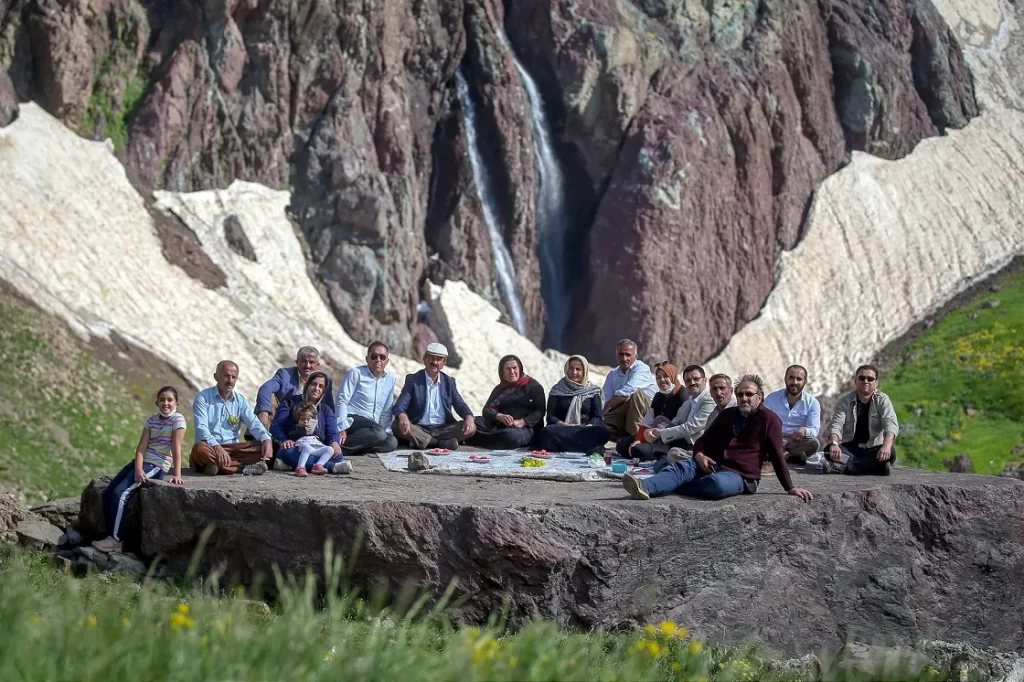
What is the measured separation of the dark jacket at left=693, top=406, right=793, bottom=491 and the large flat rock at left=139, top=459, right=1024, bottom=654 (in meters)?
0.27

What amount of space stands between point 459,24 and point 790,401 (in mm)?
25890

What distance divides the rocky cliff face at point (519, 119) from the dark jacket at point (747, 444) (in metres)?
21.7

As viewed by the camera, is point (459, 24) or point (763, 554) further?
point (459, 24)

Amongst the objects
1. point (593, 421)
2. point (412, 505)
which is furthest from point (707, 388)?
point (412, 505)

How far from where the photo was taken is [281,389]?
11711mm

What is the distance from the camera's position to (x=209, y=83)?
99.9 feet

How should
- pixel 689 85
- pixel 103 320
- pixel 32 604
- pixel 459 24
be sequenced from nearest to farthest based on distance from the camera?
pixel 32 604, pixel 103 320, pixel 459 24, pixel 689 85

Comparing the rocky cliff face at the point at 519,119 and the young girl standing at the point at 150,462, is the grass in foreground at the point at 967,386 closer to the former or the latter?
the rocky cliff face at the point at 519,119

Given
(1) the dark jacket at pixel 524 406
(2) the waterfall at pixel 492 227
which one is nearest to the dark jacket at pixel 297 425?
(1) the dark jacket at pixel 524 406

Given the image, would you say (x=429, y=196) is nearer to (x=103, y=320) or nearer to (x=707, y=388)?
(x=103, y=320)

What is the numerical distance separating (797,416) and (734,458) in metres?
3.02

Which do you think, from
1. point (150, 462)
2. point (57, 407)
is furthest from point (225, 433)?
point (57, 407)

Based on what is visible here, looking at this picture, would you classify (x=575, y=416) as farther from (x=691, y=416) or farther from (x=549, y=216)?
(x=549, y=216)

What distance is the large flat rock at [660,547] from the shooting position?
28.3ft
